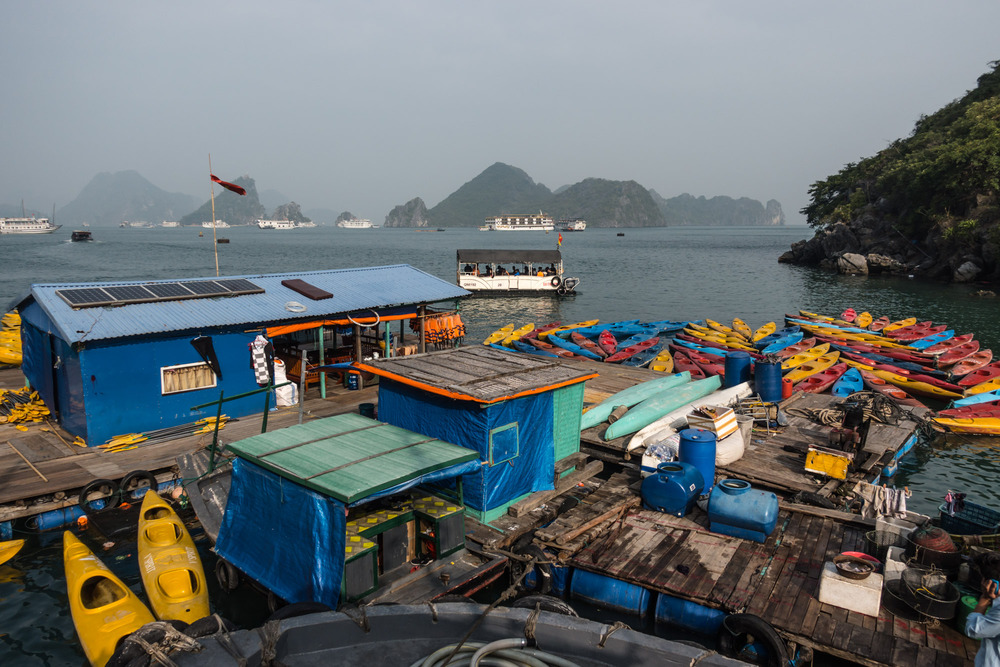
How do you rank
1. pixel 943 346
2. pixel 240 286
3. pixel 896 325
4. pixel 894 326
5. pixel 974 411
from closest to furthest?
pixel 240 286, pixel 974 411, pixel 943 346, pixel 894 326, pixel 896 325

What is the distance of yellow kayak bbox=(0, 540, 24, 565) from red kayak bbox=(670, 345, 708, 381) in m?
21.9

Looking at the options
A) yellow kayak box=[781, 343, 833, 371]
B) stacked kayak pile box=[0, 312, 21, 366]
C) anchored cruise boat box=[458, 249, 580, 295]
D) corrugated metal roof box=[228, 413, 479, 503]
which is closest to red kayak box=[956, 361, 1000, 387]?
yellow kayak box=[781, 343, 833, 371]

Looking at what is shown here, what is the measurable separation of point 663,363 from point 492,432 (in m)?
18.5

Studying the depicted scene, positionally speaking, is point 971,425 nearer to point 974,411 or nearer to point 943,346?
point 974,411

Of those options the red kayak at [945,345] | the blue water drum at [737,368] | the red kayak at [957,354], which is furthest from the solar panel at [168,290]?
the red kayak at [945,345]

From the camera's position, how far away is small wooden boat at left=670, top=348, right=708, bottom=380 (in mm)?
26141

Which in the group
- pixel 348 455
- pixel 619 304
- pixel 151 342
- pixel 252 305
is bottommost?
pixel 619 304

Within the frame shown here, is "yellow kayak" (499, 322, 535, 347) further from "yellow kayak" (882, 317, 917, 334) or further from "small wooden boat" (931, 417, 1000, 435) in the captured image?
Result: "yellow kayak" (882, 317, 917, 334)

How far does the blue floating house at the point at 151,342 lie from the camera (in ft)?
50.5

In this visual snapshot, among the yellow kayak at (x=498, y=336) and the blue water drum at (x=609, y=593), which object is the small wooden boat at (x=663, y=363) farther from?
the blue water drum at (x=609, y=593)

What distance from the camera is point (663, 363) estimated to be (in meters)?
28.2

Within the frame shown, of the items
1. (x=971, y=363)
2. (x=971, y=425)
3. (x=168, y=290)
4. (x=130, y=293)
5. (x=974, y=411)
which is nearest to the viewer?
(x=130, y=293)

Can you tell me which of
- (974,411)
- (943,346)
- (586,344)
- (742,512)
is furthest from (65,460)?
(943,346)

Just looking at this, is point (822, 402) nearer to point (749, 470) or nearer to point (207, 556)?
point (749, 470)
